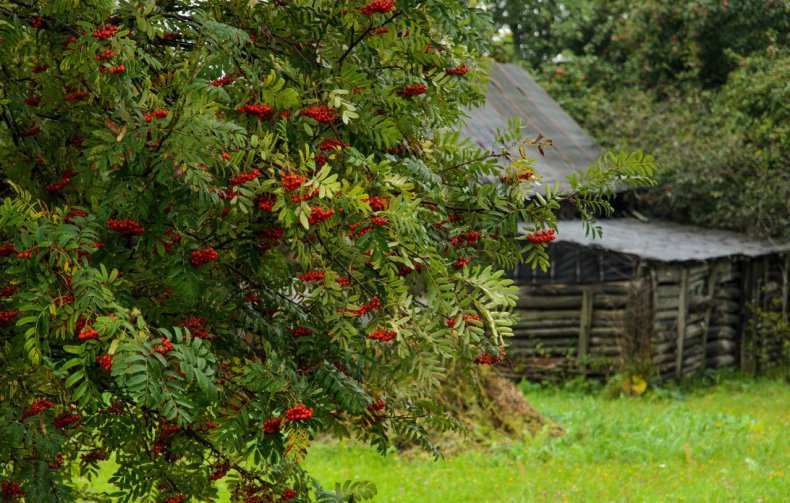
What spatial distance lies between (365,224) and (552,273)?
42.6 ft

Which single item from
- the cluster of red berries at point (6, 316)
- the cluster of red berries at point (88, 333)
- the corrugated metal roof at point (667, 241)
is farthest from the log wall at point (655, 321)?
the cluster of red berries at point (88, 333)

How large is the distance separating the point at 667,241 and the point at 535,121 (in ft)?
16.0

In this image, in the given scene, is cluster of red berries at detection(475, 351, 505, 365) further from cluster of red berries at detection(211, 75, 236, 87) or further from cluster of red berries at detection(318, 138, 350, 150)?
cluster of red berries at detection(211, 75, 236, 87)

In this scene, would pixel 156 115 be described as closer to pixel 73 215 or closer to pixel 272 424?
pixel 73 215

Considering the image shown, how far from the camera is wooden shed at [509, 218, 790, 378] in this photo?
15.6 meters

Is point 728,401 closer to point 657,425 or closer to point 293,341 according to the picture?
point 657,425

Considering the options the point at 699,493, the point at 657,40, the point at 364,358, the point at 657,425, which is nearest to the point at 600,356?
the point at 657,425

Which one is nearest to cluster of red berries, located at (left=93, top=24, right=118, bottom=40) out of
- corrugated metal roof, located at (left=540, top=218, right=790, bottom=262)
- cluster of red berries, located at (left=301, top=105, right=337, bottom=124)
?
cluster of red berries, located at (left=301, top=105, right=337, bottom=124)

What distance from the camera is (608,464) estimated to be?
414 inches

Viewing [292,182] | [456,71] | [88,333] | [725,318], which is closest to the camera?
[88,333]

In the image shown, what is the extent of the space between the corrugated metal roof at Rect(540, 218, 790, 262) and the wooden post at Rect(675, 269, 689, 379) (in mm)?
485

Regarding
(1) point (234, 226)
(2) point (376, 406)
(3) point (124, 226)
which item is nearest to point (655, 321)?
(2) point (376, 406)

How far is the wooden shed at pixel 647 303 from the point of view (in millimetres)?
15648

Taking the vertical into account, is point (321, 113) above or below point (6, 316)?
above
